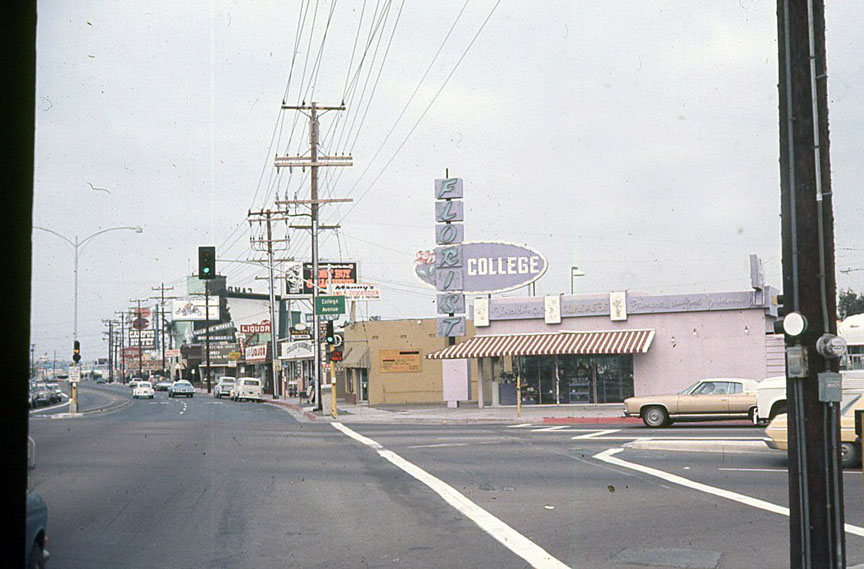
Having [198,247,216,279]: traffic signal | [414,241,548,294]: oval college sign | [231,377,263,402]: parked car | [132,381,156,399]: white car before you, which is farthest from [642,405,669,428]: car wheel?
[132,381,156,399]: white car

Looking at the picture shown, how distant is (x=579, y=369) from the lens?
3997 cm

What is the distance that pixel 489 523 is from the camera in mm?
11102

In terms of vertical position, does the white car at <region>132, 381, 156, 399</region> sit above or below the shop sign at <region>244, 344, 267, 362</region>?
below

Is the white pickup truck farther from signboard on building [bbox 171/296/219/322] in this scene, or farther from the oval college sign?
signboard on building [bbox 171/296/219/322]

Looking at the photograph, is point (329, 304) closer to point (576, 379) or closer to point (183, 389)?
point (576, 379)

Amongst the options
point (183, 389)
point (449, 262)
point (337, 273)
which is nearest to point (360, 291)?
point (337, 273)

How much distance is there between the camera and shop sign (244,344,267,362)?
95.5 m

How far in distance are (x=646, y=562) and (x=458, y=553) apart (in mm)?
1888

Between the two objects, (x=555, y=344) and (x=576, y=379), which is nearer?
(x=555, y=344)

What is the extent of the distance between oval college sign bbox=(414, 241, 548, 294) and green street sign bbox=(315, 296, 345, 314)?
5552 mm

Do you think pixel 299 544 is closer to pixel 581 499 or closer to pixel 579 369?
pixel 581 499

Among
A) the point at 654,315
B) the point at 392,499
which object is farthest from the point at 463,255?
the point at 392,499

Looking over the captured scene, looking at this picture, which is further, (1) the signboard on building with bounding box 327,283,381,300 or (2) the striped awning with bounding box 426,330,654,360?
(1) the signboard on building with bounding box 327,283,381,300

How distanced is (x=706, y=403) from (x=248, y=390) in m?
45.8
